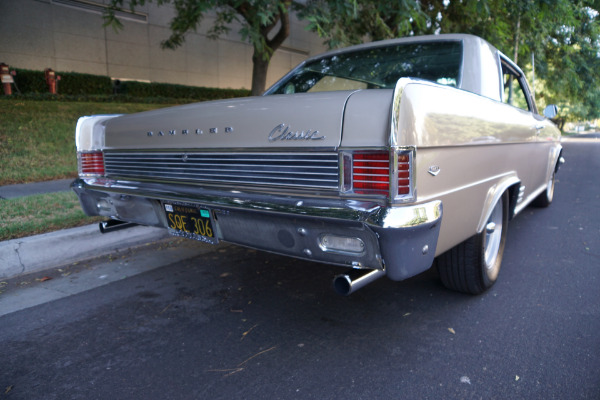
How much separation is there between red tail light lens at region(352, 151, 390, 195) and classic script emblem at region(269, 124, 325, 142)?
217 millimetres

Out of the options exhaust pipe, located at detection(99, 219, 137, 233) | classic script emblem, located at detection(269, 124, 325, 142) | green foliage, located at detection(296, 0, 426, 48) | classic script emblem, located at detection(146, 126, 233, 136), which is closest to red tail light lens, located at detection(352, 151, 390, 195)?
classic script emblem, located at detection(269, 124, 325, 142)

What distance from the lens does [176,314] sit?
9.11ft

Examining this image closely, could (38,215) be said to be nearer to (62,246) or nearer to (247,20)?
(62,246)

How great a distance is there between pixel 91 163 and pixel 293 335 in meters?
1.95

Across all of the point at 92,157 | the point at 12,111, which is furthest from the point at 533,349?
the point at 12,111

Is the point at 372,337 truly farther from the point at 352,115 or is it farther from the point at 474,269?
the point at 352,115

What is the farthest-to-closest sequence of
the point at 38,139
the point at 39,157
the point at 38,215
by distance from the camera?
the point at 38,139, the point at 39,157, the point at 38,215

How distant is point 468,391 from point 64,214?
4.15 metres

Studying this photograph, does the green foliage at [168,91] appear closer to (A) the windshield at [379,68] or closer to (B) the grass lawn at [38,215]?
(B) the grass lawn at [38,215]

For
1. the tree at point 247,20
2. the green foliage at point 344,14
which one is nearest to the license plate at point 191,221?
the green foliage at point 344,14

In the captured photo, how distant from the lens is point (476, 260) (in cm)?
273

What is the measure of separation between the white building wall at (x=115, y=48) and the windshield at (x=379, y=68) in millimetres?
6996

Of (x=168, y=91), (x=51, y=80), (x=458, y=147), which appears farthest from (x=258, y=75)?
(x=458, y=147)

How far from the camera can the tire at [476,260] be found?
2.70 m
